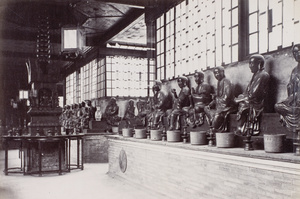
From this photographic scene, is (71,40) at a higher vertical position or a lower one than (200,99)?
higher

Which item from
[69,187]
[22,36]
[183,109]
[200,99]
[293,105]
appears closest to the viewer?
[293,105]

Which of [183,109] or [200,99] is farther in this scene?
[183,109]

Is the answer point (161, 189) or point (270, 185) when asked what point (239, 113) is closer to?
point (270, 185)

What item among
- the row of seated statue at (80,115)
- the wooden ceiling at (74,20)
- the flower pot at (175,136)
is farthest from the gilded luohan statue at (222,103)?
the row of seated statue at (80,115)

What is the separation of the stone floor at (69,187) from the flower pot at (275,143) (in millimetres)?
2719

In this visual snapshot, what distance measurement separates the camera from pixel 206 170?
16.2 ft

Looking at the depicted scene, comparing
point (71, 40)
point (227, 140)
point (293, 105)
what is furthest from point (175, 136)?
point (71, 40)

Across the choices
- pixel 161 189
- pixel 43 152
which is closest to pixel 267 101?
pixel 161 189

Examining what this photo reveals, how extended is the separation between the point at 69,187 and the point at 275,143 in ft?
16.5

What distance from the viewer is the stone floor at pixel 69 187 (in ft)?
21.4

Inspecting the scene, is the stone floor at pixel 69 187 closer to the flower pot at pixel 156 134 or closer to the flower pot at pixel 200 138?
the flower pot at pixel 156 134

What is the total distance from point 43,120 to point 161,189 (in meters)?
5.12

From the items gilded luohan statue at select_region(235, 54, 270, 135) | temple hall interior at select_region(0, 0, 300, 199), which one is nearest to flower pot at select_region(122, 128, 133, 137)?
temple hall interior at select_region(0, 0, 300, 199)

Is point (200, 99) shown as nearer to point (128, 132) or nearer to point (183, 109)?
point (183, 109)
